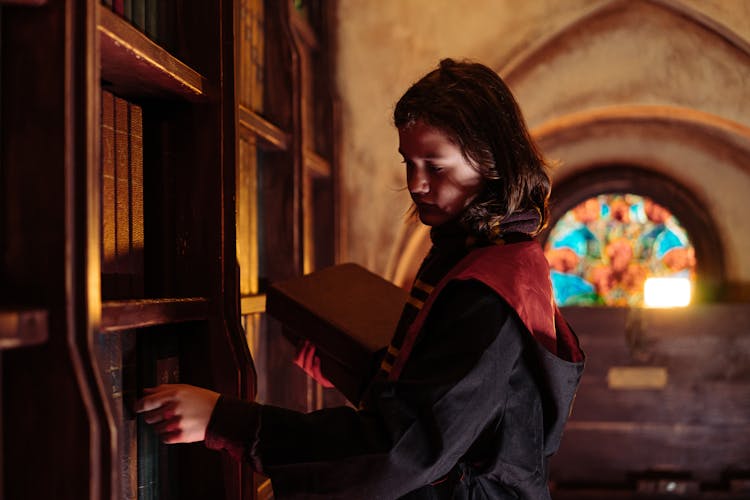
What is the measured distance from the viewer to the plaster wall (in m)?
3.28

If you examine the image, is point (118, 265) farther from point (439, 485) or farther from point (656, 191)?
point (656, 191)

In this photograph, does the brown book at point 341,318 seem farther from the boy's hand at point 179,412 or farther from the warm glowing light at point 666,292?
the warm glowing light at point 666,292

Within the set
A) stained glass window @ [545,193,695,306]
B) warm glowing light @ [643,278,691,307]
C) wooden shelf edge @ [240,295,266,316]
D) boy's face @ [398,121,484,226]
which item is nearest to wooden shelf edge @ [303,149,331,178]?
wooden shelf edge @ [240,295,266,316]

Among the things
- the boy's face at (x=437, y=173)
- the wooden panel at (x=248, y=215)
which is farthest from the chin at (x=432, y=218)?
the wooden panel at (x=248, y=215)

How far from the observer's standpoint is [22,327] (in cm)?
86

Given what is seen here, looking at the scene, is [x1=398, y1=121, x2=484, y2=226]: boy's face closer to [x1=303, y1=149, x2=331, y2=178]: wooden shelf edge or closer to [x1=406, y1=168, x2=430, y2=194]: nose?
[x1=406, y1=168, x2=430, y2=194]: nose

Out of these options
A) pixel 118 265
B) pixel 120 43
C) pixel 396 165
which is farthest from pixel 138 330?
pixel 396 165

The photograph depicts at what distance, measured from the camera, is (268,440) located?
3.68 feet

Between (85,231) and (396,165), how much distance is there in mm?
2425

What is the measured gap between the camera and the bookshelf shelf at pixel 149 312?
1.08 m

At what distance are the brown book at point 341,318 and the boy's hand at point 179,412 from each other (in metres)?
0.37

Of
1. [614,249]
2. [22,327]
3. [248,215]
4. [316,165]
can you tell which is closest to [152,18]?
[22,327]

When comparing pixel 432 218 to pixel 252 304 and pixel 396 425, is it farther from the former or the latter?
pixel 252 304

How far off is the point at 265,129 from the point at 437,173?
3.19 ft
